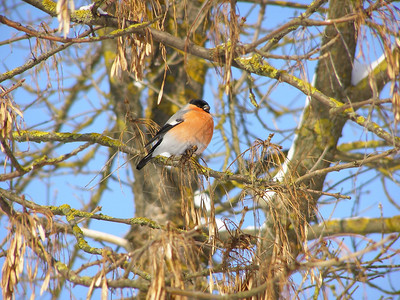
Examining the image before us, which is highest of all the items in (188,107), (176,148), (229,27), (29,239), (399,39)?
(188,107)

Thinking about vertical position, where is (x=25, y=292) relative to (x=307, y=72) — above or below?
below

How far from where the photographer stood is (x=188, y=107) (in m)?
3.35

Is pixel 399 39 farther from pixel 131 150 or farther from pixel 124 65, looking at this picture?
pixel 131 150

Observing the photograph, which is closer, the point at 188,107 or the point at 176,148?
the point at 176,148

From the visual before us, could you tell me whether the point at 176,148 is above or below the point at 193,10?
below

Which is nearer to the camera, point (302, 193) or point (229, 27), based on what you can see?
point (229, 27)

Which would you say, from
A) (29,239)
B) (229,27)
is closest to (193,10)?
(229,27)

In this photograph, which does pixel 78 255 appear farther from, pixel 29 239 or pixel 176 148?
pixel 29 239

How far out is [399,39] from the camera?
1.53 meters

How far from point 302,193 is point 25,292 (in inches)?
46.2

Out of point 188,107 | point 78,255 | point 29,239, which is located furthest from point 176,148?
point 78,255

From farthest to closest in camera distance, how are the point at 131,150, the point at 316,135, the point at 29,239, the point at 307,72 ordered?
1. the point at 316,135
2. the point at 131,150
3. the point at 307,72
4. the point at 29,239

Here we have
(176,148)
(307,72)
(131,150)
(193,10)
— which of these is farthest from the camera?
(193,10)

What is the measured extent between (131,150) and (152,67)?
185 centimetres
